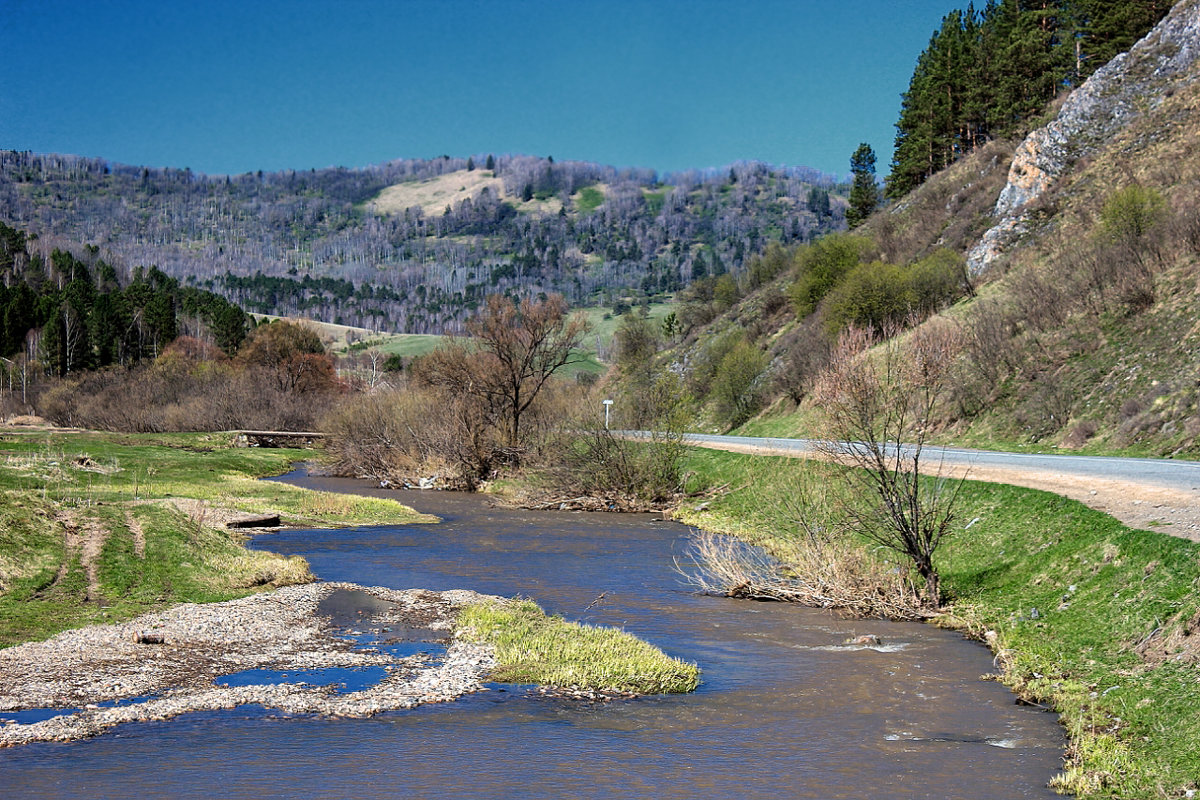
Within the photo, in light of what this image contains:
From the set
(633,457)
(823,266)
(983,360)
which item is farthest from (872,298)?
(633,457)

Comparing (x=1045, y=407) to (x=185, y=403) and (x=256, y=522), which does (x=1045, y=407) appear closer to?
(x=256, y=522)

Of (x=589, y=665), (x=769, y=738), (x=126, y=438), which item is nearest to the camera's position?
(x=769, y=738)

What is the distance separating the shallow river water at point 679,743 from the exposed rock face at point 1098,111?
48.1 m

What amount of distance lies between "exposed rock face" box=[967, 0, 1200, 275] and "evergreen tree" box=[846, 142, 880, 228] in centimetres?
4188

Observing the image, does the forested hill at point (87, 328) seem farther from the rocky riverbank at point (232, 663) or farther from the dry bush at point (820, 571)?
the dry bush at point (820, 571)

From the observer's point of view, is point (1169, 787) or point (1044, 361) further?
point (1044, 361)

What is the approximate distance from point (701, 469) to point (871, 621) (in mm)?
23411

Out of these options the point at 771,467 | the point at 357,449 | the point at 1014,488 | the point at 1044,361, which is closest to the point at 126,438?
the point at 357,449

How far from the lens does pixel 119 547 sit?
21688 mm

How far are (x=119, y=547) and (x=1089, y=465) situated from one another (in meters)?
23.8

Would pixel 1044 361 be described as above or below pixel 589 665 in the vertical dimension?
above

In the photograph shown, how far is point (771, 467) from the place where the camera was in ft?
114

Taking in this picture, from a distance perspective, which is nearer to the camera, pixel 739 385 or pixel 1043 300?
pixel 1043 300

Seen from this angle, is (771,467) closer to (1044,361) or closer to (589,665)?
(1044,361)
